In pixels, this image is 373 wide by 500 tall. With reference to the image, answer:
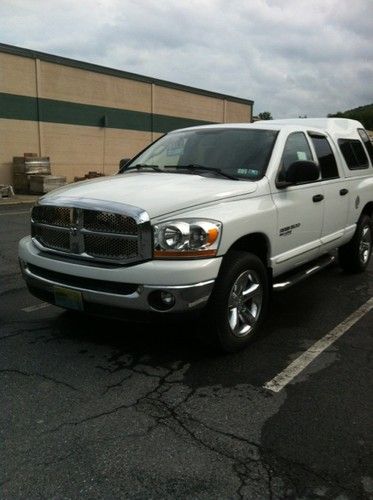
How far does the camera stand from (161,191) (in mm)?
4020

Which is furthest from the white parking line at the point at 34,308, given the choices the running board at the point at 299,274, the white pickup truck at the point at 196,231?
the running board at the point at 299,274

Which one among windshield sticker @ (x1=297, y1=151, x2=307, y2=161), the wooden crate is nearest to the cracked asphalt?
windshield sticker @ (x1=297, y1=151, x2=307, y2=161)

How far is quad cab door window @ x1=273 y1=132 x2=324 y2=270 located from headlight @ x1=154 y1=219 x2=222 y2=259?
113 centimetres

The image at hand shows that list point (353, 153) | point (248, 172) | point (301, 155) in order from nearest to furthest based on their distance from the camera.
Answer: point (248, 172)
point (301, 155)
point (353, 153)

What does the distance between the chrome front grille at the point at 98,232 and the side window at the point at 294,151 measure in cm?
169

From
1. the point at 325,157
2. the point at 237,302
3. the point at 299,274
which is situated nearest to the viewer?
the point at 237,302

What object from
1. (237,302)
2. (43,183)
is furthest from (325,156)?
(43,183)

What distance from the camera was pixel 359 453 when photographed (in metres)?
2.86

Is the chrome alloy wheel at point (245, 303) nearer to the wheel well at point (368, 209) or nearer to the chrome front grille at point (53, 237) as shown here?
the chrome front grille at point (53, 237)

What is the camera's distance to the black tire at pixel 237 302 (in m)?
3.88

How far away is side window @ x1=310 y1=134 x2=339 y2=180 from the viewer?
5648 millimetres

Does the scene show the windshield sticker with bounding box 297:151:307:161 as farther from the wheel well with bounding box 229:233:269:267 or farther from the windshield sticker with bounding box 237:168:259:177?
the wheel well with bounding box 229:233:269:267

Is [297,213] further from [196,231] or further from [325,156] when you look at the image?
[196,231]

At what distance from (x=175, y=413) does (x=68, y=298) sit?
1.29m
